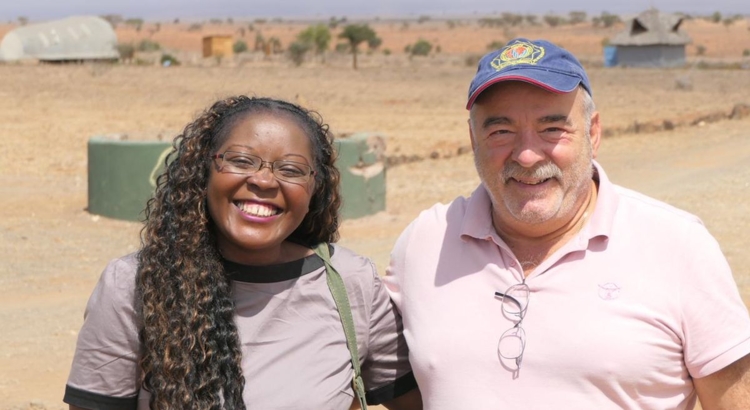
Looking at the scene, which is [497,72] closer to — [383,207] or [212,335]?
[212,335]

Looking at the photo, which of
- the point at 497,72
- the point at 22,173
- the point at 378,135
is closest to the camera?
the point at 497,72

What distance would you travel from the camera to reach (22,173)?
42.7 ft

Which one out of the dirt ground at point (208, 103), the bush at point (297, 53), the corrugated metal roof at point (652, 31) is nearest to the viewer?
the dirt ground at point (208, 103)

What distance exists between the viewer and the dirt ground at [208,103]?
7352 mm

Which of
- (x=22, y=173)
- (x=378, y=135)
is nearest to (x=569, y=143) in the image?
(x=378, y=135)

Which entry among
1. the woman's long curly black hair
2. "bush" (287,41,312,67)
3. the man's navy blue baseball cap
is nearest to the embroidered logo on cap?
the man's navy blue baseball cap

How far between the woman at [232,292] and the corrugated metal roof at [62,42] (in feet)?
111

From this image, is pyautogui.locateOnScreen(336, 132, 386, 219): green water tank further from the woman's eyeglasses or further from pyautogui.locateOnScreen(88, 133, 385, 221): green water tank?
the woman's eyeglasses

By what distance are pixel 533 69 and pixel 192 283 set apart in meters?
0.94

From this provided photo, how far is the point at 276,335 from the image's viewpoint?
2.51m

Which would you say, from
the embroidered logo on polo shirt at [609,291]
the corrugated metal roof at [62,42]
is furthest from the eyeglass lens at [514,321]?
the corrugated metal roof at [62,42]

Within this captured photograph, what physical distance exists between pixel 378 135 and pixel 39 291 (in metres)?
3.85

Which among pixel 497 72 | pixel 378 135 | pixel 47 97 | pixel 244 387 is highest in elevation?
pixel 497 72

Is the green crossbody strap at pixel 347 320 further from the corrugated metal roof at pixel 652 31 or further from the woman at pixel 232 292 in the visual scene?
the corrugated metal roof at pixel 652 31
